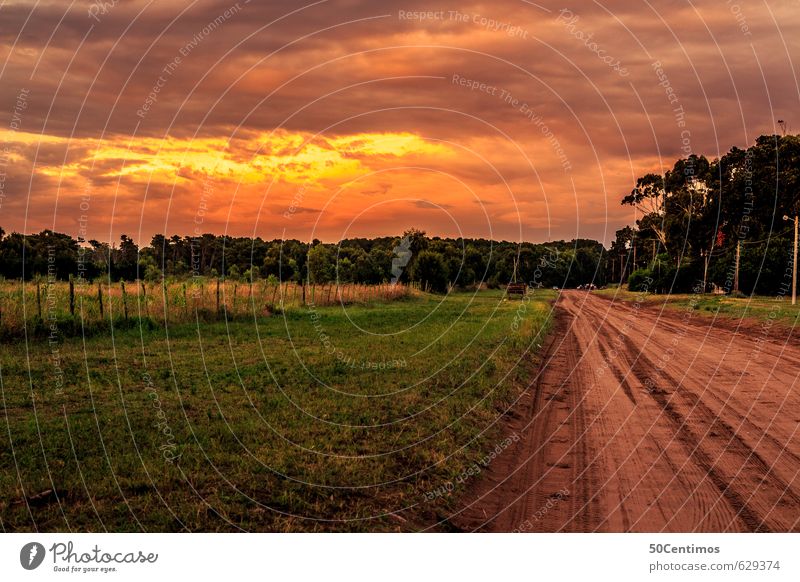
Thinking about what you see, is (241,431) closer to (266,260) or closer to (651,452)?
(651,452)

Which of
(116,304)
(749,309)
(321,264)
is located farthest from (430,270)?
(116,304)

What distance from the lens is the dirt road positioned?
23.5ft

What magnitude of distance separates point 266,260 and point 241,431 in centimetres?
5841

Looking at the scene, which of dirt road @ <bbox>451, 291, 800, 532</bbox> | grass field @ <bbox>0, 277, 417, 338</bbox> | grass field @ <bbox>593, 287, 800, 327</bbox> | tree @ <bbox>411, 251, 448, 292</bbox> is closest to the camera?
dirt road @ <bbox>451, 291, 800, 532</bbox>

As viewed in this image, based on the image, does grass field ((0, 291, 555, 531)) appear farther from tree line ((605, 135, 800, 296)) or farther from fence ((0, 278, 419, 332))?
tree line ((605, 135, 800, 296))

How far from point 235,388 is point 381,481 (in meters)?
6.32

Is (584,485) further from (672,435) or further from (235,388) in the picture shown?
(235,388)

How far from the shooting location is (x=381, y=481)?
8.23 meters

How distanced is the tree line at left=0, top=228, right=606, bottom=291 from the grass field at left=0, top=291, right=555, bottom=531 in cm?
2167

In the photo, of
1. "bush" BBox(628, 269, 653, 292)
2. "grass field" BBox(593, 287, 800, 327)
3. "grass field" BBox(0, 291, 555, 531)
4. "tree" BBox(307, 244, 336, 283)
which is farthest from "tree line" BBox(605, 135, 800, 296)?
"grass field" BBox(0, 291, 555, 531)

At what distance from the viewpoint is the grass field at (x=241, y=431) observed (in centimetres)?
716

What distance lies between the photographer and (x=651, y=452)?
376 inches

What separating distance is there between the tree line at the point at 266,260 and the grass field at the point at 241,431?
853 inches
